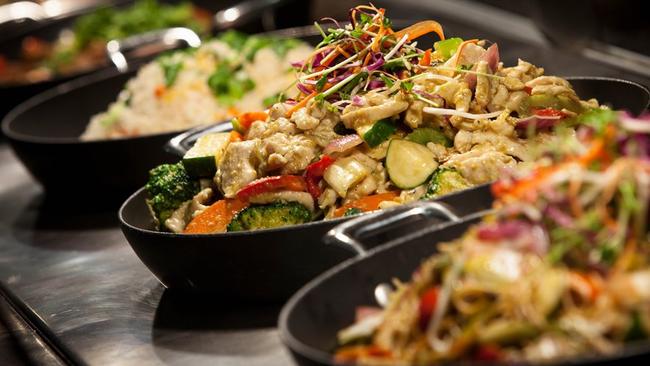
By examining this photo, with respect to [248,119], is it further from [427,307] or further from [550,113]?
[427,307]

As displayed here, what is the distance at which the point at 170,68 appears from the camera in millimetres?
4184

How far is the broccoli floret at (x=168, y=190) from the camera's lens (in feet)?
8.94

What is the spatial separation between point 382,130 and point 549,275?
3.23ft

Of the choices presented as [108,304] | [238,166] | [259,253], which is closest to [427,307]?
[259,253]

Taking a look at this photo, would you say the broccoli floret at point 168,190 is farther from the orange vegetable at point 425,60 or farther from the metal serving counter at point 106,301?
the orange vegetable at point 425,60

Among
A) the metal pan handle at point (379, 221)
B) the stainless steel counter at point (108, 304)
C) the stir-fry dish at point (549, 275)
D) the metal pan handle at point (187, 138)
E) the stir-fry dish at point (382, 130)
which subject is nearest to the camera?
the stir-fry dish at point (549, 275)

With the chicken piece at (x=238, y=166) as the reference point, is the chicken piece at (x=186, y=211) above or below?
A: below

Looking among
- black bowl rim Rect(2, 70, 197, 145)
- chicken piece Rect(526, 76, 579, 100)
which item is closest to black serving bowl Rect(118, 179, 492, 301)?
chicken piece Rect(526, 76, 579, 100)

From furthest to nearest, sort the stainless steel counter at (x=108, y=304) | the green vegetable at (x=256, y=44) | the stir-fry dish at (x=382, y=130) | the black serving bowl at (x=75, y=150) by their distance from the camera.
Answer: the green vegetable at (x=256, y=44)
the black serving bowl at (x=75, y=150)
the stir-fry dish at (x=382, y=130)
the stainless steel counter at (x=108, y=304)

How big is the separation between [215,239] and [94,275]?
35.4 inches

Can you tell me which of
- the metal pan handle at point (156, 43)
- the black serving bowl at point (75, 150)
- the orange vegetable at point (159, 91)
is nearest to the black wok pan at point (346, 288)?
the black serving bowl at point (75, 150)

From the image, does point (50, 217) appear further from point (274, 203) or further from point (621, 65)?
point (621, 65)

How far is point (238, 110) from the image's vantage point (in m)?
3.95

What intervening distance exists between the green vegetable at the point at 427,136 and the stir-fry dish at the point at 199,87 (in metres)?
1.54
